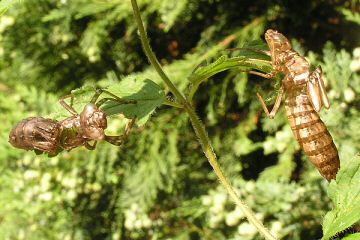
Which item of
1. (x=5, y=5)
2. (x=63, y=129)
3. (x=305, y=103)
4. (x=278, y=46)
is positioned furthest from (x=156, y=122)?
(x=5, y=5)

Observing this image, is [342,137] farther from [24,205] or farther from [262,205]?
Result: [24,205]

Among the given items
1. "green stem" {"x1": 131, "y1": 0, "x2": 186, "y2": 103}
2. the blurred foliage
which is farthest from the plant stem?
the blurred foliage

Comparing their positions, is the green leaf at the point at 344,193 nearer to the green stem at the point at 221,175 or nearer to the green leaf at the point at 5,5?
the green stem at the point at 221,175

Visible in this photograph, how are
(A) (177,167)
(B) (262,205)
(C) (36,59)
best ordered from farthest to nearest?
(C) (36,59) → (A) (177,167) → (B) (262,205)

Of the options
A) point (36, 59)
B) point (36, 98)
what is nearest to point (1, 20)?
point (36, 59)

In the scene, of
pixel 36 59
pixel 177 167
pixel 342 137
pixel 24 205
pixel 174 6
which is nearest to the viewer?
pixel 342 137

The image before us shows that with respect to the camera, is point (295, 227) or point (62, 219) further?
point (62, 219)

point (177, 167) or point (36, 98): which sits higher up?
point (36, 98)

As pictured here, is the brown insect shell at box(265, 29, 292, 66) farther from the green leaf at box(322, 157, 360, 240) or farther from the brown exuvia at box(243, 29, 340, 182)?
the green leaf at box(322, 157, 360, 240)
